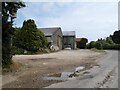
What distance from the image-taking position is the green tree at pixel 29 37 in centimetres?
5406

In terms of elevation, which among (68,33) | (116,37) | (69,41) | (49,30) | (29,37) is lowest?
(69,41)

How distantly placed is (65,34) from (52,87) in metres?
95.4

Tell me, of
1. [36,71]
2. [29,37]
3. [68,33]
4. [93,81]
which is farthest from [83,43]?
[93,81]

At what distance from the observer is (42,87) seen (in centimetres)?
1317

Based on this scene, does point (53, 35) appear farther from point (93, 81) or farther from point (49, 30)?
point (93, 81)

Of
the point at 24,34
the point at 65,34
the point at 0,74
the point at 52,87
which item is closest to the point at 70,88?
the point at 52,87

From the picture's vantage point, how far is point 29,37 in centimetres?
5494

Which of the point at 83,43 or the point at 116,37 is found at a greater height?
the point at 116,37

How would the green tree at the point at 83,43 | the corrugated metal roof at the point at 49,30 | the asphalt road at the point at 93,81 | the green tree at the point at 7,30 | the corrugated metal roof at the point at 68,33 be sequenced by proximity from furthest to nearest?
the green tree at the point at 83,43 → the corrugated metal roof at the point at 68,33 → the corrugated metal roof at the point at 49,30 → the green tree at the point at 7,30 → the asphalt road at the point at 93,81

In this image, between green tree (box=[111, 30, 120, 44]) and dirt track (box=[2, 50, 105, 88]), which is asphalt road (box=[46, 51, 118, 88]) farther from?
green tree (box=[111, 30, 120, 44])

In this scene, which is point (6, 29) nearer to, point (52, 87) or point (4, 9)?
point (4, 9)

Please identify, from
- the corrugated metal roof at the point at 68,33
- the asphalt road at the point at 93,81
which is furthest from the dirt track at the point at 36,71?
the corrugated metal roof at the point at 68,33

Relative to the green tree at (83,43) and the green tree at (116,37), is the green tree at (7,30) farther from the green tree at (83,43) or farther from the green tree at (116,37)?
the green tree at (116,37)

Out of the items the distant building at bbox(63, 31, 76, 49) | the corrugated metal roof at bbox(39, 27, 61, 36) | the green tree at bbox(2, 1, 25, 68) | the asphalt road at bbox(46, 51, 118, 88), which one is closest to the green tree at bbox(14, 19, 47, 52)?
the corrugated metal roof at bbox(39, 27, 61, 36)
